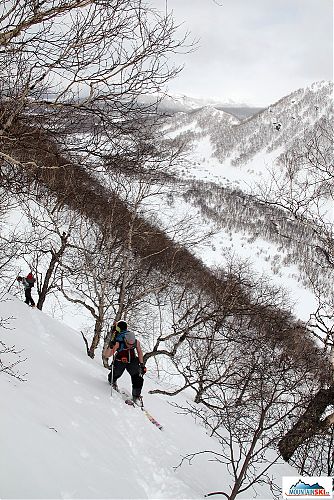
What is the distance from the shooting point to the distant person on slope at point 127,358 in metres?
6.88

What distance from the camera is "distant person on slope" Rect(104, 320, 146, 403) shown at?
6.88 meters

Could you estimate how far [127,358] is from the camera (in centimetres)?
700

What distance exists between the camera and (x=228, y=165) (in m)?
140

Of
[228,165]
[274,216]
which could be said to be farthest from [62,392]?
[228,165]

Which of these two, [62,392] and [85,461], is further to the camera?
[62,392]

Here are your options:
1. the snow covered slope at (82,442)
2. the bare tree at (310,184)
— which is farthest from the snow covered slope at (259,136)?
the bare tree at (310,184)

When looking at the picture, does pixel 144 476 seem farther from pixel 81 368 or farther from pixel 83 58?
pixel 83 58

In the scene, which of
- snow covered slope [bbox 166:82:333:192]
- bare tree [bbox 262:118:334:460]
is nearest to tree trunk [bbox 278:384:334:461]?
bare tree [bbox 262:118:334:460]

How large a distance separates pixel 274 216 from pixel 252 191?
50 cm

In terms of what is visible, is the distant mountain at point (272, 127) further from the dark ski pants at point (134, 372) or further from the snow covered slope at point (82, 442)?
the snow covered slope at point (82, 442)
